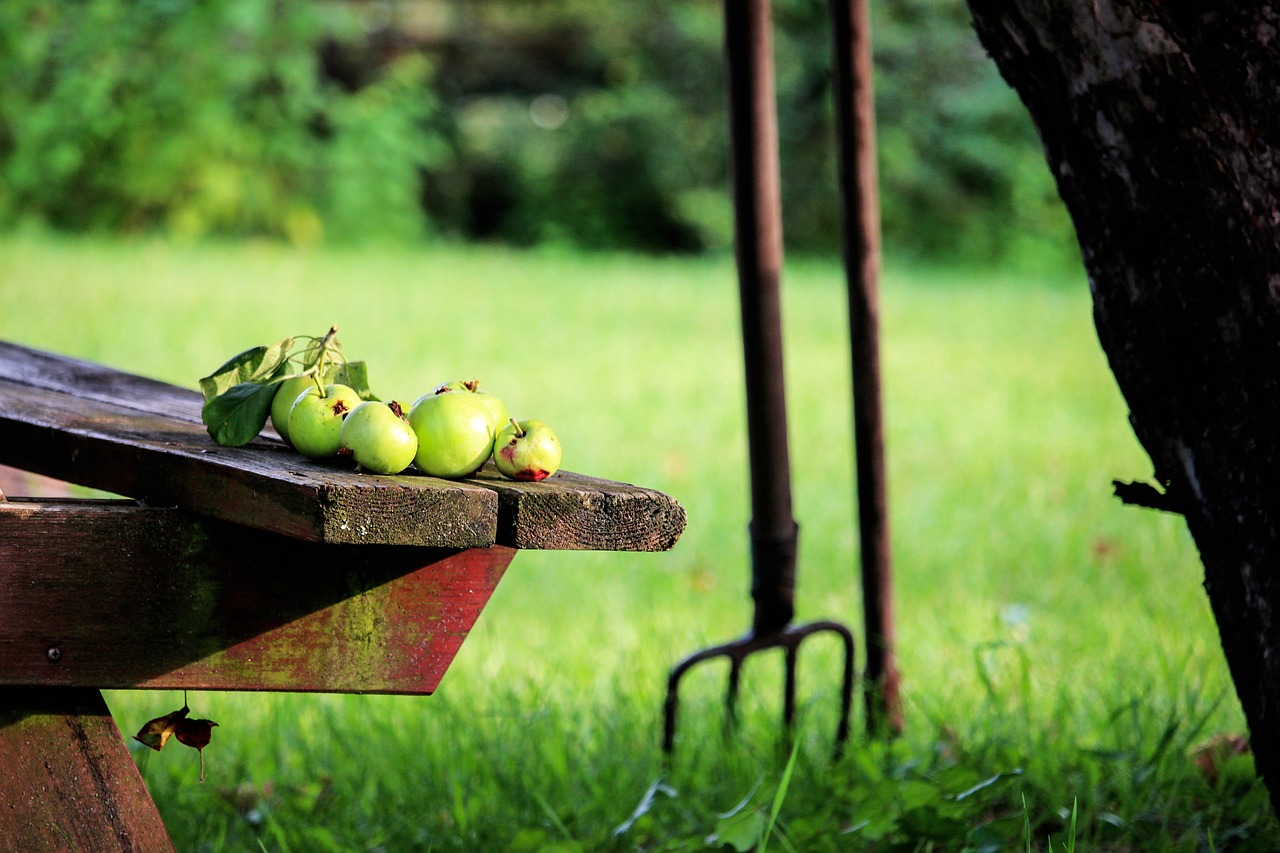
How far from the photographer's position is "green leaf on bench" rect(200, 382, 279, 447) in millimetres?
1331

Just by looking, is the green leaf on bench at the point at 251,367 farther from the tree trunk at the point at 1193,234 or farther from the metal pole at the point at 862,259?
the metal pole at the point at 862,259

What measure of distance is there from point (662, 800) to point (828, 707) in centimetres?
67

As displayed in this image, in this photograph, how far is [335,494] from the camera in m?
1.06

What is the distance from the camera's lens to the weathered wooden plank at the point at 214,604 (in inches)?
47.3

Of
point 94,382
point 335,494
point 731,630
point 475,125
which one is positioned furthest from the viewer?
point 475,125

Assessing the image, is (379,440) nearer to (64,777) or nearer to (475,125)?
(64,777)

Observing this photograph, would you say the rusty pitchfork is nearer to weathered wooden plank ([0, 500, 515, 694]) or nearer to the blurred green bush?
weathered wooden plank ([0, 500, 515, 694])

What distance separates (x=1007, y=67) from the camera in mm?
1516

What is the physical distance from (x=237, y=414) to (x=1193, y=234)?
1.01 metres

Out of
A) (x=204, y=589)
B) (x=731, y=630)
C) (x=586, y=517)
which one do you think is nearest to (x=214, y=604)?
(x=204, y=589)

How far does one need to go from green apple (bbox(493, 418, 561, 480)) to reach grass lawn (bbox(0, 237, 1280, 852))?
534mm

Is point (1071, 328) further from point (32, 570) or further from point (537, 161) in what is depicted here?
point (32, 570)

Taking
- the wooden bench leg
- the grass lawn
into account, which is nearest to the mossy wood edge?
the wooden bench leg

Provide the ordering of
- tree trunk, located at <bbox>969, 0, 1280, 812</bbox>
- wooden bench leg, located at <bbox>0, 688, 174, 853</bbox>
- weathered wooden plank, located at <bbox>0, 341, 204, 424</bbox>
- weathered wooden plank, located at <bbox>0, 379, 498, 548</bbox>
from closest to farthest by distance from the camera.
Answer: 1. weathered wooden plank, located at <bbox>0, 379, 498, 548</bbox>
2. wooden bench leg, located at <bbox>0, 688, 174, 853</bbox>
3. tree trunk, located at <bbox>969, 0, 1280, 812</bbox>
4. weathered wooden plank, located at <bbox>0, 341, 204, 424</bbox>
